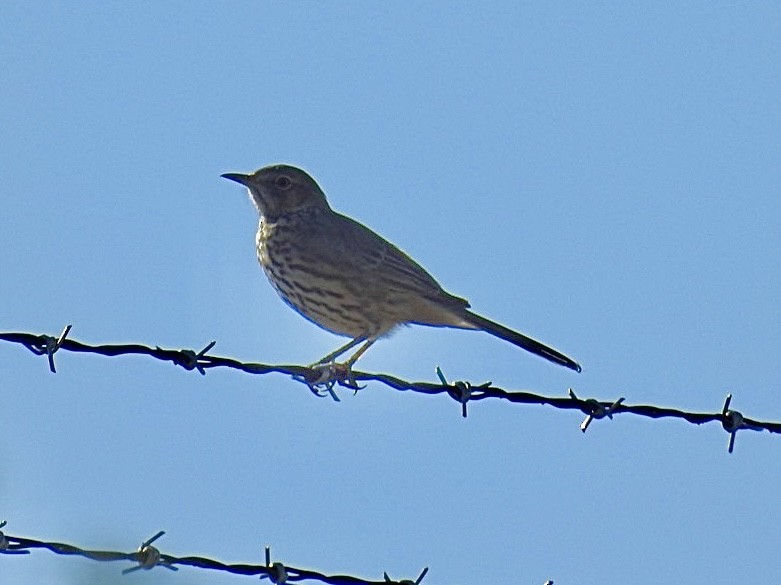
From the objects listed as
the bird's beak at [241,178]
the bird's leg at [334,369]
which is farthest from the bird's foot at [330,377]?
the bird's beak at [241,178]

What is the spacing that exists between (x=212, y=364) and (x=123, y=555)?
1.43m

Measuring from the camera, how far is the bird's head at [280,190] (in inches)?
429

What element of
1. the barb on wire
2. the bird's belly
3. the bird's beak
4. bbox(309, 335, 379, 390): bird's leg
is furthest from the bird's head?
the barb on wire

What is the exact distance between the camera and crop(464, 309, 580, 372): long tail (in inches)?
342

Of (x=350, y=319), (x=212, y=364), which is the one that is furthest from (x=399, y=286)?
(x=212, y=364)

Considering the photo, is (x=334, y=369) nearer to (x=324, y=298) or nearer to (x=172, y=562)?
(x=324, y=298)

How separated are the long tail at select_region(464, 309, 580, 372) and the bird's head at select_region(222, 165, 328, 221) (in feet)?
6.69

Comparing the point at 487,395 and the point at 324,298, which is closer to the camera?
the point at 487,395

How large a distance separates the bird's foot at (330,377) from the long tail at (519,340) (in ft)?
2.90

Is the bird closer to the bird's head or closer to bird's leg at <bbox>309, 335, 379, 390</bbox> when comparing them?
bird's leg at <bbox>309, 335, 379, 390</bbox>

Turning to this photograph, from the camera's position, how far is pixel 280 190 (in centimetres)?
1102

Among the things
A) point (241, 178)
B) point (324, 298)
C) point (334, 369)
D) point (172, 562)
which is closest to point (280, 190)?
point (241, 178)

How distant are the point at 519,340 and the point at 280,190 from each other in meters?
2.77

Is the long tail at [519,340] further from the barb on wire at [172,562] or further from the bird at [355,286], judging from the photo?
the barb on wire at [172,562]
